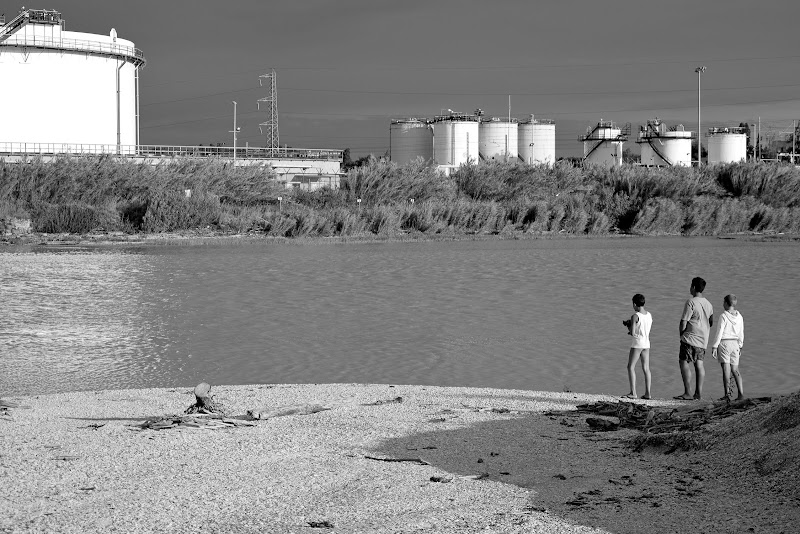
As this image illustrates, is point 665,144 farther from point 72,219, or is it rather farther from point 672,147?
point 72,219

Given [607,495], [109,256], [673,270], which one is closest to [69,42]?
[109,256]

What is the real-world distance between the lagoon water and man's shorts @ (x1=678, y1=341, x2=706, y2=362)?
1039 mm

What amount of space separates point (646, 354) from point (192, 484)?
21.9 feet

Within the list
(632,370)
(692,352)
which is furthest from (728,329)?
(632,370)

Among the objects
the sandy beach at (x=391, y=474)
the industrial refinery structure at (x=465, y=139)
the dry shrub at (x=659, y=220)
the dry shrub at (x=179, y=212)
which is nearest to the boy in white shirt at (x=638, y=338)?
the sandy beach at (x=391, y=474)

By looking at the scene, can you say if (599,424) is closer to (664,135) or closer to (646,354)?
(646,354)

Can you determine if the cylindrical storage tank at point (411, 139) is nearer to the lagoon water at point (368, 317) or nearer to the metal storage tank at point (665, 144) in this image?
the metal storage tank at point (665, 144)

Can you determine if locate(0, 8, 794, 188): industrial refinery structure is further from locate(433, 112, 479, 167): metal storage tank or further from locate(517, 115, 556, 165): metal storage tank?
locate(517, 115, 556, 165): metal storage tank

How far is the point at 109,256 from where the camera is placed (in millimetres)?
37250

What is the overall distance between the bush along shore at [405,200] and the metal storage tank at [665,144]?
28156 mm

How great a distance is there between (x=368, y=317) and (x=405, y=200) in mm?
34426

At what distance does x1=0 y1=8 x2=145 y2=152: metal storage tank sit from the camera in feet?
180

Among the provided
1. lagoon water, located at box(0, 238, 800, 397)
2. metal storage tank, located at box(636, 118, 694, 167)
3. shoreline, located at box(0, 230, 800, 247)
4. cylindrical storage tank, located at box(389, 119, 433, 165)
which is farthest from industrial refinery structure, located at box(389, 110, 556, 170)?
lagoon water, located at box(0, 238, 800, 397)

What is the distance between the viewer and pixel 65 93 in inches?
2205
